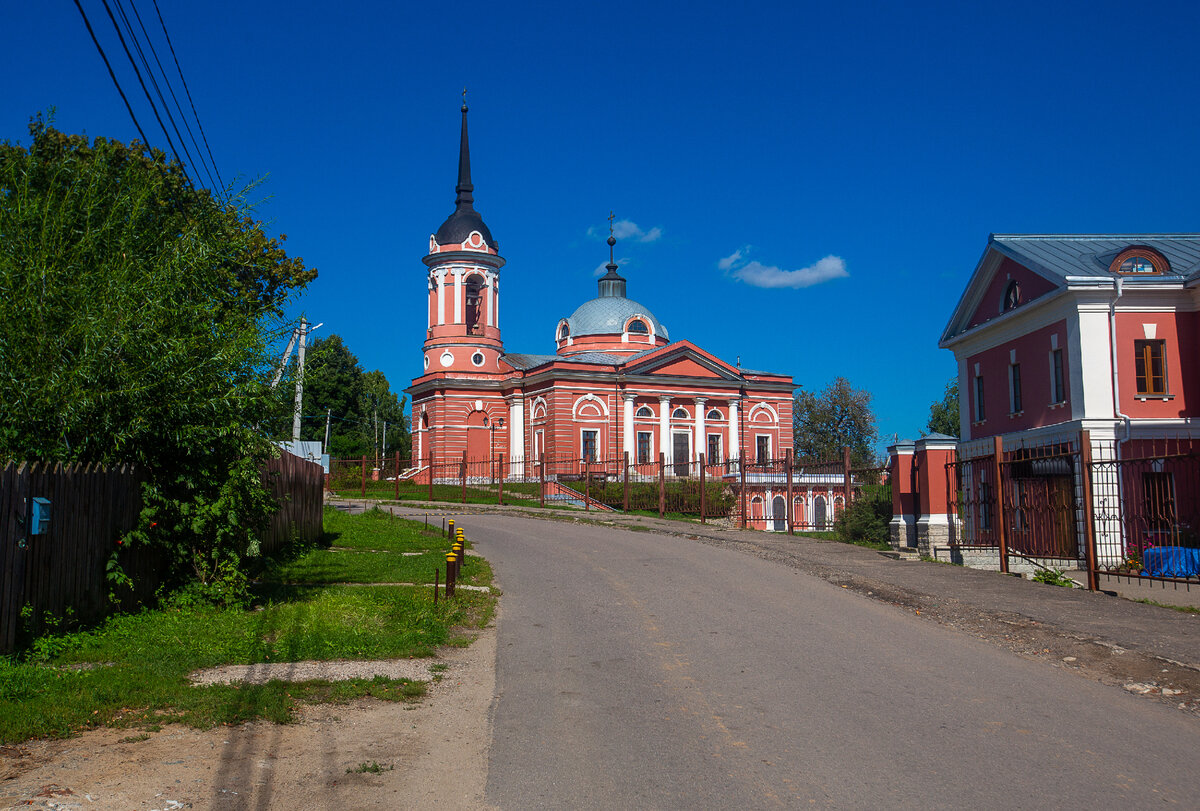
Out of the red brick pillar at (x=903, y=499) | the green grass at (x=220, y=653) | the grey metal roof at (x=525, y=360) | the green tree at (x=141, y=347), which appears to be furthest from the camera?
the grey metal roof at (x=525, y=360)

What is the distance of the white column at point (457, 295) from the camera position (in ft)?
176

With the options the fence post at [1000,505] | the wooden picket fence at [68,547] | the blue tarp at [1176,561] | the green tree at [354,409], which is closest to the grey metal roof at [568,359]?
the green tree at [354,409]

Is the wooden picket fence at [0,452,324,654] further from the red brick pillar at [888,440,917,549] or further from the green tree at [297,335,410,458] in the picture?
the green tree at [297,335,410,458]

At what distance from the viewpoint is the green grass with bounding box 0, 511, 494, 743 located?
689 centimetres

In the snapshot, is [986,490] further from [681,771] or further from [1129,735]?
[681,771]

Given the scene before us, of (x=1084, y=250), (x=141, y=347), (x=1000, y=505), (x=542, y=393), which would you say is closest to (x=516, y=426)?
(x=542, y=393)

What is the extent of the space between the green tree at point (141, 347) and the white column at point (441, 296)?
138 feet

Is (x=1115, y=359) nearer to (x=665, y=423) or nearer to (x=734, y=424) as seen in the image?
(x=665, y=423)

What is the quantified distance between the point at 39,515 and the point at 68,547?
0.84 m

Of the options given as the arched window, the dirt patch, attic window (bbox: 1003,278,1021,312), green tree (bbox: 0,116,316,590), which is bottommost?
the dirt patch

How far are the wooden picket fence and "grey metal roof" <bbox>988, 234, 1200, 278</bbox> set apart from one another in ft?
68.5

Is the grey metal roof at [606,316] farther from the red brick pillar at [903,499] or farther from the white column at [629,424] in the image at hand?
the red brick pillar at [903,499]

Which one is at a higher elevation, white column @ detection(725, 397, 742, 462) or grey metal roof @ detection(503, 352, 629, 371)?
grey metal roof @ detection(503, 352, 629, 371)

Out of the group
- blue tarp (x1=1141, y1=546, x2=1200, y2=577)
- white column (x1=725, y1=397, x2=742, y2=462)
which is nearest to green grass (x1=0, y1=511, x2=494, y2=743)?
blue tarp (x1=1141, y1=546, x2=1200, y2=577)
